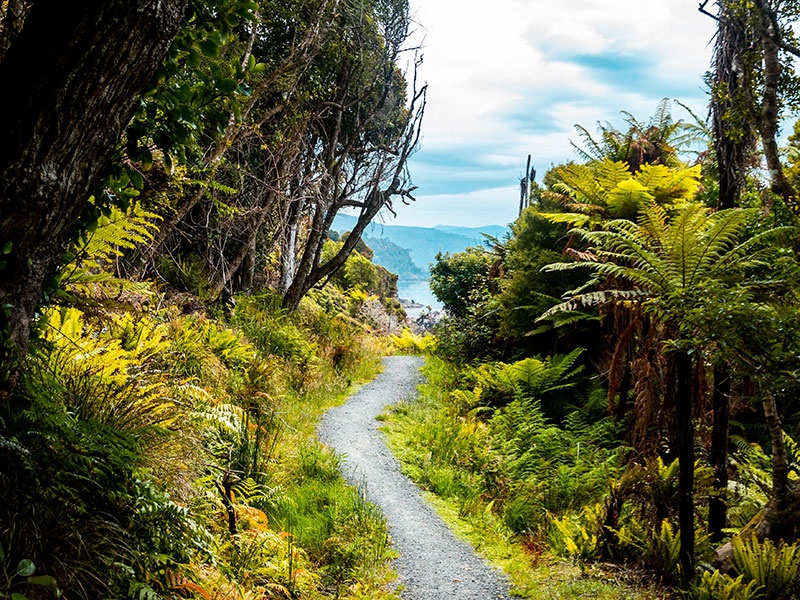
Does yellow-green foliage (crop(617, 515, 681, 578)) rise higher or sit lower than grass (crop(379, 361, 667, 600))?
higher

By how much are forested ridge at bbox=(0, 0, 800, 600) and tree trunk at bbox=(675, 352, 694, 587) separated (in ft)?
0.06

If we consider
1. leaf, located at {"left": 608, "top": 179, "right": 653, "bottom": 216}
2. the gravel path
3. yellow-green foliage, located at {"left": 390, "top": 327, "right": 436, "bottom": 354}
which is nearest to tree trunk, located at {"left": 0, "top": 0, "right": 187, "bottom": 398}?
the gravel path

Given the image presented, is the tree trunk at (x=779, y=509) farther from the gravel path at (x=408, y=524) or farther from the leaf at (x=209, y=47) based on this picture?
the leaf at (x=209, y=47)

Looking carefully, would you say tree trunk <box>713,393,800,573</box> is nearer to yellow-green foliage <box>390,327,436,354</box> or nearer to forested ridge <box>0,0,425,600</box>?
forested ridge <box>0,0,425,600</box>

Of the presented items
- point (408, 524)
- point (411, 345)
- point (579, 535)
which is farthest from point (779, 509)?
point (411, 345)

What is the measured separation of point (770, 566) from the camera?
3.03 m

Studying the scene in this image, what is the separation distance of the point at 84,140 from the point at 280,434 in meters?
4.80

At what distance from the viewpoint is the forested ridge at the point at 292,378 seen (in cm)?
165

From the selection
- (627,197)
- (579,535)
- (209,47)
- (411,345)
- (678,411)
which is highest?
(627,197)

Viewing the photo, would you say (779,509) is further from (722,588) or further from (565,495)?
(565,495)

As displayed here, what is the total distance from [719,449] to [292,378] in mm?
6247

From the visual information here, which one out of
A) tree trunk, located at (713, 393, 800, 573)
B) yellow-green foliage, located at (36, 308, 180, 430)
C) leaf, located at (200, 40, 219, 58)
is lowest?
tree trunk, located at (713, 393, 800, 573)

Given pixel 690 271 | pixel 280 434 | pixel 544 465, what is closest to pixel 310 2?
pixel 280 434

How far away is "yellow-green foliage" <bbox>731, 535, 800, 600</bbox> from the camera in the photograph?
9.78 feet
